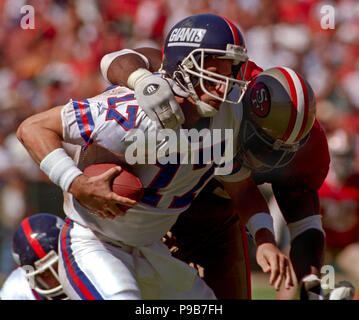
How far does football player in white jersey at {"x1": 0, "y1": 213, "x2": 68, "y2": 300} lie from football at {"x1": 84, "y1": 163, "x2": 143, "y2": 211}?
93 centimetres

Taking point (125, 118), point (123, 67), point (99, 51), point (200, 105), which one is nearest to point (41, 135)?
point (125, 118)

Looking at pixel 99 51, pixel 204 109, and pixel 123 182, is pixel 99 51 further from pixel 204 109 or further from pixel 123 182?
pixel 123 182

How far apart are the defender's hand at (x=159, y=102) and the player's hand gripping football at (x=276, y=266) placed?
0.68m

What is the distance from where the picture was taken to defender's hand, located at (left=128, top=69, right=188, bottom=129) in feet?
9.16

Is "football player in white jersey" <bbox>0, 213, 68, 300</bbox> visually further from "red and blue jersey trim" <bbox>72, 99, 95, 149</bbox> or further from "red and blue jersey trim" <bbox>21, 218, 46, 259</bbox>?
"red and blue jersey trim" <bbox>72, 99, 95, 149</bbox>

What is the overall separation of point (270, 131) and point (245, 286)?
1.06 m

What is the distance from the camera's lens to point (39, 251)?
146 inches

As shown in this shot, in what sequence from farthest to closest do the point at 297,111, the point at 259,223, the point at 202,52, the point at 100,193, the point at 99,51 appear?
the point at 99,51 < the point at 259,223 < the point at 297,111 < the point at 202,52 < the point at 100,193

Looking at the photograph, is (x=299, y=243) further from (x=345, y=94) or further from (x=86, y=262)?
(x=345, y=94)

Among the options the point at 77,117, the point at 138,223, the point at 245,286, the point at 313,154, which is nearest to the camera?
the point at 77,117

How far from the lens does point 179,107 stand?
285 centimetres

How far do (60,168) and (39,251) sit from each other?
3.52ft

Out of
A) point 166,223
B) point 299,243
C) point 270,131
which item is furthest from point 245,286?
point 270,131

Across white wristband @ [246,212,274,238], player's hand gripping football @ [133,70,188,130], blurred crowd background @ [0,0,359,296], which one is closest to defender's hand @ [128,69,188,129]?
player's hand gripping football @ [133,70,188,130]
